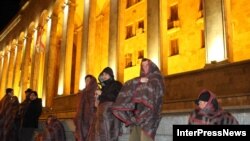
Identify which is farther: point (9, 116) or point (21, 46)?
point (21, 46)

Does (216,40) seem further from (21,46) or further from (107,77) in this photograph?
(21,46)

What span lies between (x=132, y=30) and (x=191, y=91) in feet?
45.6

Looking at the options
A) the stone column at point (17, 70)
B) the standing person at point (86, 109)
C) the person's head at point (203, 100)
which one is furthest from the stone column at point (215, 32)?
the stone column at point (17, 70)

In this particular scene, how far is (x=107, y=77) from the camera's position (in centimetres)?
780

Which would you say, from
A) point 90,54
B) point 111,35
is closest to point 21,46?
point 90,54

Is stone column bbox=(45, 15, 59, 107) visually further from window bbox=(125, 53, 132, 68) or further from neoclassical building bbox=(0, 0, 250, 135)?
window bbox=(125, 53, 132, 68)

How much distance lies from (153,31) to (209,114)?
32.8 feet

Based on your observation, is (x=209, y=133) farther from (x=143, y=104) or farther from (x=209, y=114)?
(x=143, y=104)

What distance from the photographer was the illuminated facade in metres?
12.6

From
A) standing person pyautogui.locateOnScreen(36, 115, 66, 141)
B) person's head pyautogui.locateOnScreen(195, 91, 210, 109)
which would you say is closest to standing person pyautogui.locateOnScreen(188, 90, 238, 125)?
person's head pyautogui.locateOnScreen(195, 91, 210, 109)

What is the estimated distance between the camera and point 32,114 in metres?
11.4

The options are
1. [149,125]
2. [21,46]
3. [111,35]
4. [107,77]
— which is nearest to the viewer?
[149,125]

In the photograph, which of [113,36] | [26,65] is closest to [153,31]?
[113,36]

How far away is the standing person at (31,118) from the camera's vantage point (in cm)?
1136
